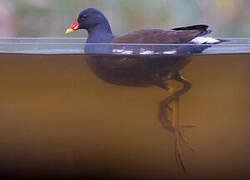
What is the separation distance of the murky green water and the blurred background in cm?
75

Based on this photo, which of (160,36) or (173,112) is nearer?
(173,112)

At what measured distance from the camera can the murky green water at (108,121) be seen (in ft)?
1.82

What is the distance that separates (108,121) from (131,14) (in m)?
0.81

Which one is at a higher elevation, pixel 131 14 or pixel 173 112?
pixel 131 14

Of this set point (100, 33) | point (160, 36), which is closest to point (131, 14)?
point (100, 33)

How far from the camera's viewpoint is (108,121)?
1.84 feet

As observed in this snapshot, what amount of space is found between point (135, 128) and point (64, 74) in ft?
0.41

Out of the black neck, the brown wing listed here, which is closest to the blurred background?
the black neck

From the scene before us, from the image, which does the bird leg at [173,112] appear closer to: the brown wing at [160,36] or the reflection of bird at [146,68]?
the reflection of bird at [146,68]

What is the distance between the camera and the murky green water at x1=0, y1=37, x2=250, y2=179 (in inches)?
21.9

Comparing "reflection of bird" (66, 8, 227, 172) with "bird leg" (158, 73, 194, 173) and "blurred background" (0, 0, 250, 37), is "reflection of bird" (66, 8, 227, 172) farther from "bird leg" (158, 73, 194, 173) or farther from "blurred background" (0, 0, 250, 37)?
"blurred background" (0, 0, 250, 37)

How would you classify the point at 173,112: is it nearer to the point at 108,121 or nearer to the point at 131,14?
the point at 108,121

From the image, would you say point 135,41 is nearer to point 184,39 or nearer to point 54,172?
point 184,39

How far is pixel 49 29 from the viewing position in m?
1.33
